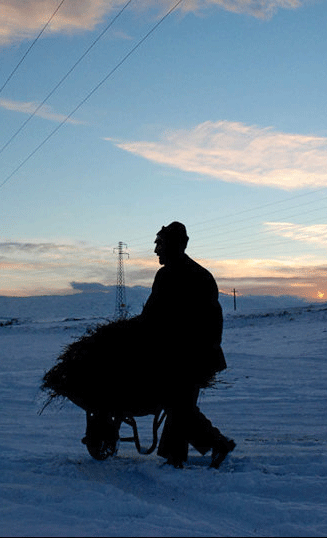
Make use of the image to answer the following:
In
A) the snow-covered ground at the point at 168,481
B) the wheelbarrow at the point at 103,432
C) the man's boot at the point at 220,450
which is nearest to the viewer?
the snow-covered ground at the point at 168,481

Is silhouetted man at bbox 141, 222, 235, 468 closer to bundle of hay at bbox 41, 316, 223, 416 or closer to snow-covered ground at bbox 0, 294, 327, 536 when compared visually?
bundle of hay at bbox 41, 316, 223, 416

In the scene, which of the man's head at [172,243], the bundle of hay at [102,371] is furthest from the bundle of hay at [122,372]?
the man's head at [172,243]

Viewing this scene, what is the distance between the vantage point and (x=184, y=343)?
488 cm

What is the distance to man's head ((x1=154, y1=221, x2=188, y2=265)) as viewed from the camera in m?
4.96

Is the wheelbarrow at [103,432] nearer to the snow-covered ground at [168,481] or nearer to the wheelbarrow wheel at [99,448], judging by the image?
the wheelbarrow wheel at [99,448]

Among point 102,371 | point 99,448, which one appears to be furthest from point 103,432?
point 102,371

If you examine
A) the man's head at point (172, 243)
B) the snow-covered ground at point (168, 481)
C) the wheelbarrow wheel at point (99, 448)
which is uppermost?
the man's head at point (172, 243)

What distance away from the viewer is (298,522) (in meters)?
3.56

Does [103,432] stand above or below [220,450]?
above

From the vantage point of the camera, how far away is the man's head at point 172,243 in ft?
16.3

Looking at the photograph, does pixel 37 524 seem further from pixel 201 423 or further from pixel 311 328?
pixel 311 328

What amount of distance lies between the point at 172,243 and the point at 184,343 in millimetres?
812

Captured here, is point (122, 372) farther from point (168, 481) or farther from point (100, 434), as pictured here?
point (168, 481)

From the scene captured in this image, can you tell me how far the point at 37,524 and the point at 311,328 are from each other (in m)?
23.1
